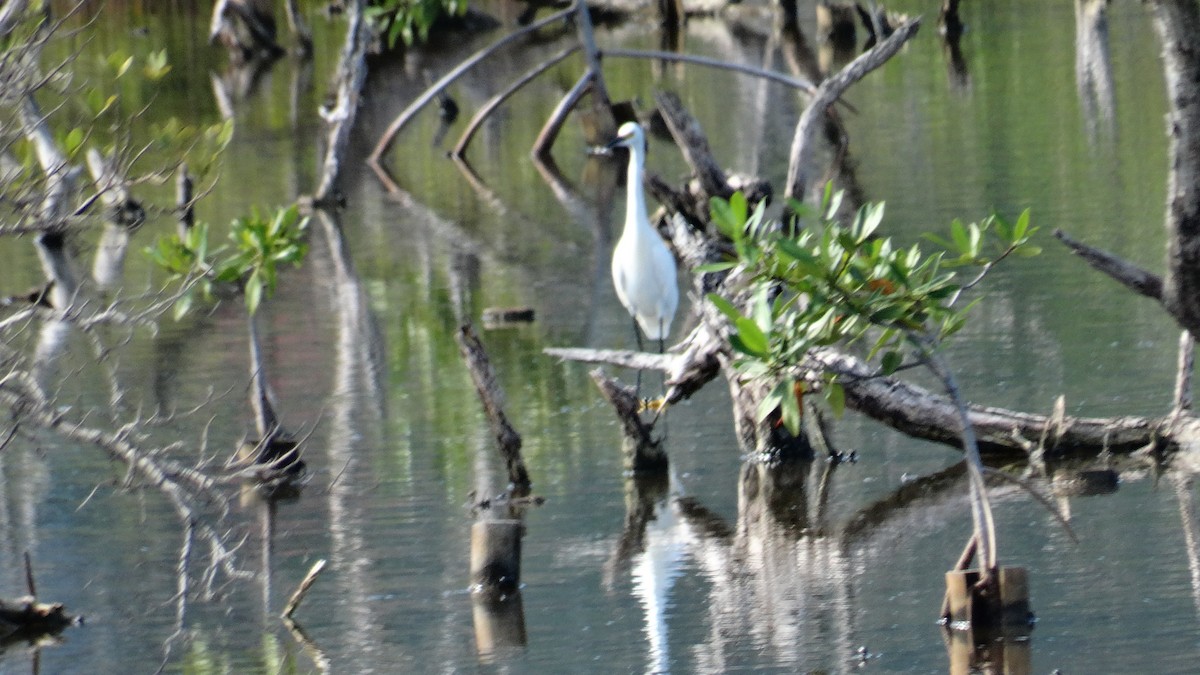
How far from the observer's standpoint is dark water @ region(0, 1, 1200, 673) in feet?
24.4

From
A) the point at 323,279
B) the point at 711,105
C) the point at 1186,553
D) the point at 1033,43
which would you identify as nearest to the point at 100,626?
the point at 1186,553

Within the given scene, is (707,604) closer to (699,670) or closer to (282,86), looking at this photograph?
(699,670)

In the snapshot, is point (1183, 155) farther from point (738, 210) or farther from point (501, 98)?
point (501, 98)

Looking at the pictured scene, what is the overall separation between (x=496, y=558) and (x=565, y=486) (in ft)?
6.24

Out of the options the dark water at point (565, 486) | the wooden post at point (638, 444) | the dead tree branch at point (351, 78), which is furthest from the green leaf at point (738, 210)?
the dead tree branch at point (351, 78)

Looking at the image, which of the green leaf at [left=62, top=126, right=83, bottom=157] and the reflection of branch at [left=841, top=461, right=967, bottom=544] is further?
the reflection of branch at [left=841, top=461, right=967, bottom=544]

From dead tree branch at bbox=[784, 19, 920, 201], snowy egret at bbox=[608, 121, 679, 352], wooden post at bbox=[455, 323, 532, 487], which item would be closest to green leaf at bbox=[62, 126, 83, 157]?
wooden post at bbox=[455, 323, 532, 487]

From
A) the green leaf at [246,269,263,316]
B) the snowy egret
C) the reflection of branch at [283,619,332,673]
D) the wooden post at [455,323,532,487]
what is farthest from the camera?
the snowy egret

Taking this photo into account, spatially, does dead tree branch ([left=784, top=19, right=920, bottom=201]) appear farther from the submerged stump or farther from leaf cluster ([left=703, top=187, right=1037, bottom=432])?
the submerged stump

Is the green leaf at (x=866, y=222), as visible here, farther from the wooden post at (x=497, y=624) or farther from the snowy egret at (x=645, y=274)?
the snowy egret at (x=645, y=274)

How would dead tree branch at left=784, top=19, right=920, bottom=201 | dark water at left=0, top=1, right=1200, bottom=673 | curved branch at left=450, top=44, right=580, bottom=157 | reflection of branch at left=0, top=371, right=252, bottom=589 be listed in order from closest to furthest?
reflection of branch at left=0, top=371, right=252, bottom=589
dark water at left=0, top=1, right=1200, bottom=673
dead tree branch at left=784, top=19, right=920, bottom=201
curved branch at left=450, top=44, right=580, bottom=157

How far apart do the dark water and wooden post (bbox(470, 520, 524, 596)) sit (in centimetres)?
13

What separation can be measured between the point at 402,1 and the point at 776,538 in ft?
52.6

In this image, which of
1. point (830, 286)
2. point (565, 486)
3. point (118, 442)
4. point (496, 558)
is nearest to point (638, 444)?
point (565, 486)
